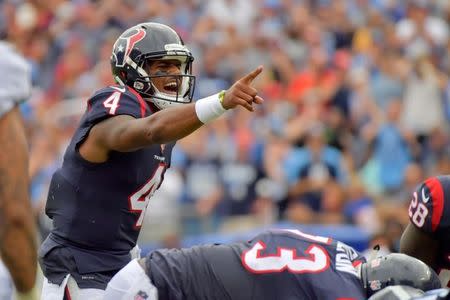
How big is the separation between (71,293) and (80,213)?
40 cm

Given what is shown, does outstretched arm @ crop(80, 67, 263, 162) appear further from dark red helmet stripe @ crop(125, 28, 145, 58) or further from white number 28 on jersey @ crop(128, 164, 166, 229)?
dark red helmet stripe @ crop(125, 28, 145, 58)

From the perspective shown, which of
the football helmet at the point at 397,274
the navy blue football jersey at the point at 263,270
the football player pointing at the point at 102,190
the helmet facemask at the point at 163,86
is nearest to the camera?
the football helmet at the point at 397,274

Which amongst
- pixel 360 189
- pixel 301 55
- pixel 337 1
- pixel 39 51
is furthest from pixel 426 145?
pixel 39 51

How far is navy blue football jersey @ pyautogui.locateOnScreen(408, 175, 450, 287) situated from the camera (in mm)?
5562

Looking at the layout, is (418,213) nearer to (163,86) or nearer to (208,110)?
(208,110)

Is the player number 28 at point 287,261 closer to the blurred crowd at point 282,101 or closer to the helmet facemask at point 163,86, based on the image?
the helmet facemask at point 163,86

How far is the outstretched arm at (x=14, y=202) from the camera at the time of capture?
176 inches

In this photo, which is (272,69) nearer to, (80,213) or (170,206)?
(170,206)

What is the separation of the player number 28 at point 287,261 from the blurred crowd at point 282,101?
16.8ft

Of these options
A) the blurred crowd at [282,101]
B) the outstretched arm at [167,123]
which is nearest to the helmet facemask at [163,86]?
the outstretched arm at [167,123]

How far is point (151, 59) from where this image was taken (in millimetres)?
6141

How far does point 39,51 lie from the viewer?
1512cm

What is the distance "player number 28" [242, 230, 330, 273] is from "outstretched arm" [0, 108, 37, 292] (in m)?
1.11

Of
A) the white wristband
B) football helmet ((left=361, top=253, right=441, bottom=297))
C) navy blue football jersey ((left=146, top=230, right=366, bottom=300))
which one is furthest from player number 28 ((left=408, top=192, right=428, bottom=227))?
the white wristband
